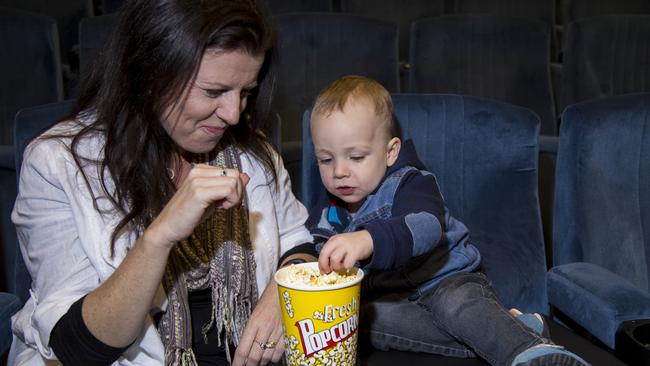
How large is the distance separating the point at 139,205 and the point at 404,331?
46 centimetres

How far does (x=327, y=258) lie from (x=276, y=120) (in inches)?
23.6

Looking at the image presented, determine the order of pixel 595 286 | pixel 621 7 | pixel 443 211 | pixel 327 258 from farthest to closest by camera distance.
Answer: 1. pixel 621 7
2. pixel 595 286
3. pixel 443 211
4. pixel 327 258

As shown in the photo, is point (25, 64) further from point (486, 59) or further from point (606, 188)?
point (606, 188)

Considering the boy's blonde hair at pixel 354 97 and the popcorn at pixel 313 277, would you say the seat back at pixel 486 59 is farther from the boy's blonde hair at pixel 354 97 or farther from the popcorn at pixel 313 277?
the popcorn at pixel 313 277

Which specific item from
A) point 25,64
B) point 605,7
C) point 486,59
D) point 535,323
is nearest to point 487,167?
point 535,323

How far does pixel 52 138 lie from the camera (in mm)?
1049

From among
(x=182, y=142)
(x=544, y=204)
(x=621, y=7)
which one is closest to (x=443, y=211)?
(x=182, y=142)

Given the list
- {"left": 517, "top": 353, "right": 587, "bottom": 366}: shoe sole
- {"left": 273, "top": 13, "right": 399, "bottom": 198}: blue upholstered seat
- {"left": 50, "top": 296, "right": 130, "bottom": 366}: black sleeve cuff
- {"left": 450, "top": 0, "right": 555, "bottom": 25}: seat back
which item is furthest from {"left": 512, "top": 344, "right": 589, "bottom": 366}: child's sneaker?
{"left": 450, "top": 0, "right": 555, "bottom": 25}: seat back

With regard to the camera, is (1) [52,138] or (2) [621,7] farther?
(2) [621,7]

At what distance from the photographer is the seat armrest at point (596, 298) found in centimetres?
123

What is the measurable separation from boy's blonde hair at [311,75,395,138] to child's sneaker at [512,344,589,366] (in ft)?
1.35

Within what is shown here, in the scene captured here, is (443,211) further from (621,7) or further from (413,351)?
(621,7)

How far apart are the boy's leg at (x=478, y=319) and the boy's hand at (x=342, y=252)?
0.85ft

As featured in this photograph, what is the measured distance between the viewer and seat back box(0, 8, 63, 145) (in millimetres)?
2127
